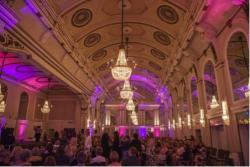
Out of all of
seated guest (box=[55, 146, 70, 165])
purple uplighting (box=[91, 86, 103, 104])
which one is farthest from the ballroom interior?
seated guest (box=[55, 146, 70, 165])

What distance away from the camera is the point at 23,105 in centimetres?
1537

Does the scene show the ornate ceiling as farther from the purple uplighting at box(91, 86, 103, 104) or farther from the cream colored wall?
the cream colored wall

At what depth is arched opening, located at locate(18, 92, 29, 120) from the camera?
49.4ft

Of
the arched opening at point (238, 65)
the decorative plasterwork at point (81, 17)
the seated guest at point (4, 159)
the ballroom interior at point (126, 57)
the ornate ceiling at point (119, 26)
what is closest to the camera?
the seated guest at point (4, 159)

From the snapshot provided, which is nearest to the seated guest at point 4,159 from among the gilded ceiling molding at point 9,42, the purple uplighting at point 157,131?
the gilded ceiling molding at point 9,42

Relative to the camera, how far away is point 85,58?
1339 centimetres

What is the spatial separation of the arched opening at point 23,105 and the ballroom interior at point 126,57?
0.07 meters

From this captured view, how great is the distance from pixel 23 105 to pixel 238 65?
15530 mm

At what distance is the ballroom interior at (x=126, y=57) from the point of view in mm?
6465

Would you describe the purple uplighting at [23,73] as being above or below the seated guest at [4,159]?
above

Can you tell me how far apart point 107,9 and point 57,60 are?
389 cm

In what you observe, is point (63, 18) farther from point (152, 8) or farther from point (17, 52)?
point (152, 8)

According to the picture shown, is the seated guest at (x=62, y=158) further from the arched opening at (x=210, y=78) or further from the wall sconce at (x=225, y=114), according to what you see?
the arched opening at (x=210, y=78)

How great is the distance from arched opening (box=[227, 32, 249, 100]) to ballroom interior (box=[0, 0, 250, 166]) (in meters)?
0.03
